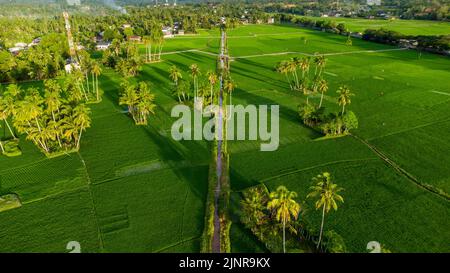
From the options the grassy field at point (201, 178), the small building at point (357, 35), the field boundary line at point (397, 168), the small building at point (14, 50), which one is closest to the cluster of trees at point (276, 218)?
the grassy field at point (201, 178)

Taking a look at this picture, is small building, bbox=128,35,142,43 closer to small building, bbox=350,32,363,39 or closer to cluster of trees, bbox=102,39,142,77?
cluster of trees, bbox=102,39,142,77

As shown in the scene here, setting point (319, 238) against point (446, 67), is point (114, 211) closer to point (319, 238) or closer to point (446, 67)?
point (319, 238)

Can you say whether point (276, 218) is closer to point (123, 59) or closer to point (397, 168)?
point (397, 168)

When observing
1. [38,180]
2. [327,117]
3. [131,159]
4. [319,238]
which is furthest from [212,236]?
[327,117]

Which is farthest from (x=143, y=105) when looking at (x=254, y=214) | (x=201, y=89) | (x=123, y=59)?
(x=123, y=59)

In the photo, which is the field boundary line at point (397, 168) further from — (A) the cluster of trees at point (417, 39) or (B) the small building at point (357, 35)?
(B) the small building at point (357, 35)

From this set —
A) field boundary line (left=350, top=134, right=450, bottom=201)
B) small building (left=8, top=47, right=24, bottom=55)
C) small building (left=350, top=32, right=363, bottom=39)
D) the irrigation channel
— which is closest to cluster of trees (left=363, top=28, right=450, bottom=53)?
small building (left=350, top=32, right=363, bottom=39)
